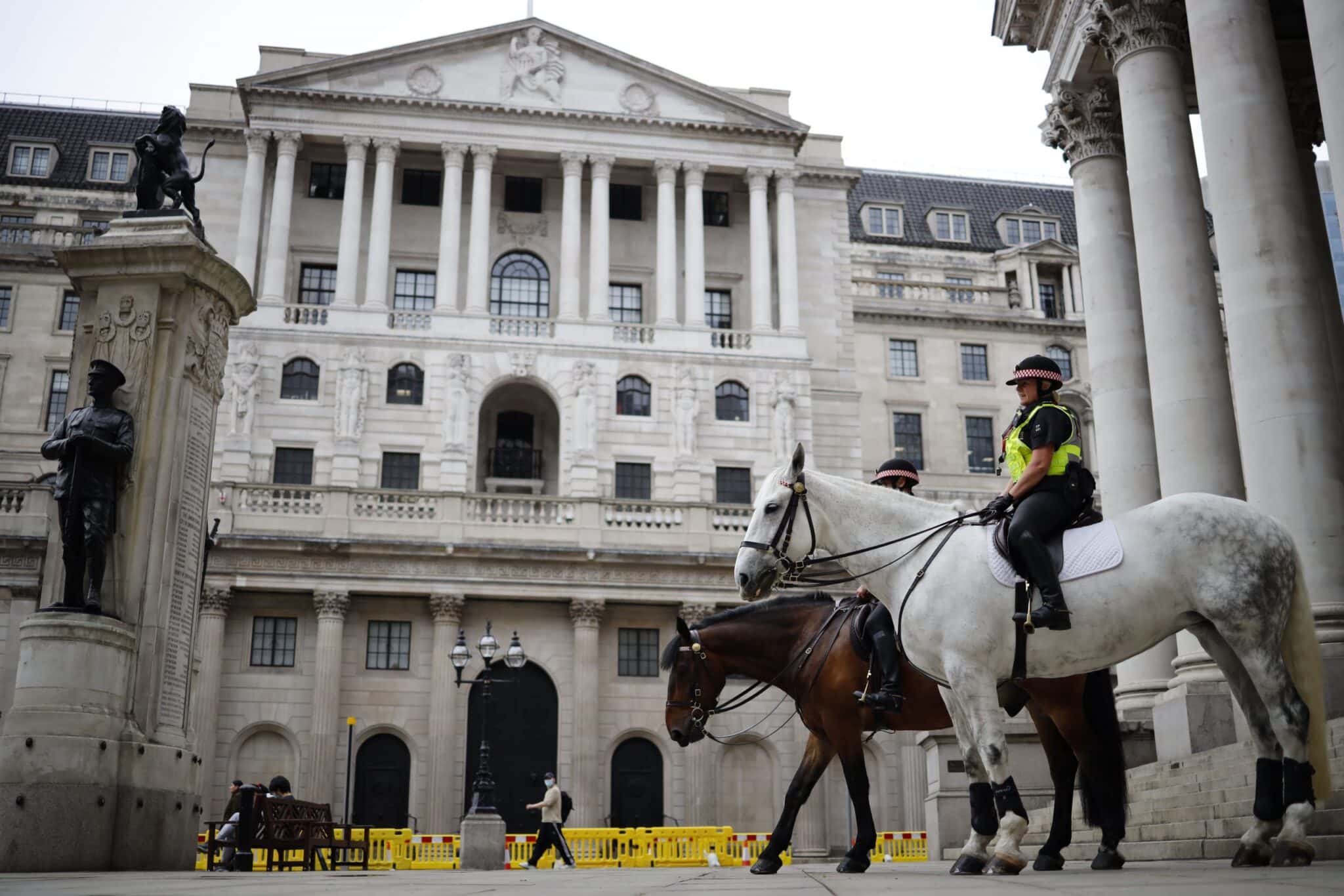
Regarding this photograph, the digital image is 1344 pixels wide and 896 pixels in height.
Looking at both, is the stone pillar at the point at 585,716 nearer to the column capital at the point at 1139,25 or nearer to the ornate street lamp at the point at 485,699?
the ornate street lamp at the point at 485,699

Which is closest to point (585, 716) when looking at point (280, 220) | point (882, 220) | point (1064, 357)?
point (280, 220)

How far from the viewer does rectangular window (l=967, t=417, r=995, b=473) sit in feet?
191

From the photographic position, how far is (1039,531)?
962cm

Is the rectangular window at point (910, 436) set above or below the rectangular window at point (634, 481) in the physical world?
above

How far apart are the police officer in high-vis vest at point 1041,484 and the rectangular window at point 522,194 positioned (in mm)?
45269

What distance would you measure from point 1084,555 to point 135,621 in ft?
34.2

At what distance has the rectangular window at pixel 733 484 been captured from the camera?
160 feet

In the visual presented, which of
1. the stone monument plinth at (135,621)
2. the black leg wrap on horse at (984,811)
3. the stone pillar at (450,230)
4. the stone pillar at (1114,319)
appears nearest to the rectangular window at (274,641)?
the stone pillar at (450,230)

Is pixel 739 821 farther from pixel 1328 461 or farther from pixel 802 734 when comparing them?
pixel 1328 461

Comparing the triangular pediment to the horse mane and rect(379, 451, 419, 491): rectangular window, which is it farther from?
the horse mane

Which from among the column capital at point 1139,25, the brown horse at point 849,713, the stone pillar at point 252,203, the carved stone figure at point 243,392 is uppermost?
the stone pillar at point 252,203

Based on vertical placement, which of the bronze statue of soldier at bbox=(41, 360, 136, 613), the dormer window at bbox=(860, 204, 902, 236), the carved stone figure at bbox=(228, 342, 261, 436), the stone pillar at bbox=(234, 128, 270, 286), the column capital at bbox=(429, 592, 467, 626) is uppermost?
the dormer window at bbox=(860, 204, 902, 236)

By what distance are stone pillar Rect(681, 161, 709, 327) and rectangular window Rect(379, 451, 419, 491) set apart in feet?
40.5

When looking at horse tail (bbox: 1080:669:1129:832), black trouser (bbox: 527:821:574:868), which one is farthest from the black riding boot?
black trouser (bbox: 527:821:574:868)
